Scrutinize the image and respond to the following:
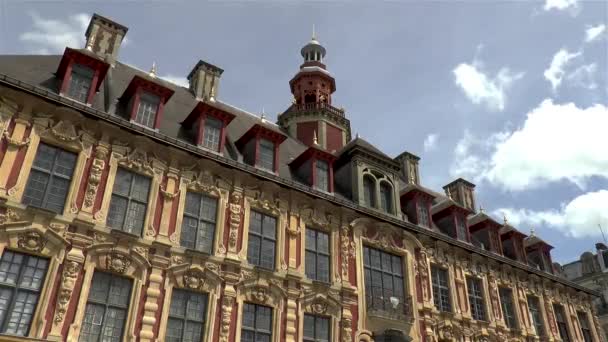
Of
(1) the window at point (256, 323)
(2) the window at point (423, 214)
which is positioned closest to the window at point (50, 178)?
(1) the window at point (256, 323)

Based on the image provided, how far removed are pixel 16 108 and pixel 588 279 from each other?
4564cm

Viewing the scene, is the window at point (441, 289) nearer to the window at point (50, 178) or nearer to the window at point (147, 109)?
the window at point (147, 109)

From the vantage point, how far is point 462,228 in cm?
2517

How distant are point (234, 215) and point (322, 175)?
17.0 feet

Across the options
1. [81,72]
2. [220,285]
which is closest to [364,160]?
[220,285]

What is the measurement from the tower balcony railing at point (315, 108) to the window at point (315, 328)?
13757 mm

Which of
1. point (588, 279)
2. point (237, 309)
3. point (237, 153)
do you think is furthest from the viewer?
point (588, 279)

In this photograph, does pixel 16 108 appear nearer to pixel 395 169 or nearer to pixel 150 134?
pixel 150 134

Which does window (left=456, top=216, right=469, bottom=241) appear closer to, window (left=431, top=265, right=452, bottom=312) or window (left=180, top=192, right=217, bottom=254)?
window (left=431, top=265, right=452, bottom=312)

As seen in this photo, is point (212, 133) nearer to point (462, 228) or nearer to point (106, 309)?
point (106, 309)

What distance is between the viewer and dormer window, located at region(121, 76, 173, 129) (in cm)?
1705

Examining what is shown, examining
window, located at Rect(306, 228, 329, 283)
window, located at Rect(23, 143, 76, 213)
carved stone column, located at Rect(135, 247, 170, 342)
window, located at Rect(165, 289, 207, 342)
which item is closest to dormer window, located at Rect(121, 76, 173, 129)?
window, located at Rect(23, 143, 76, 213)

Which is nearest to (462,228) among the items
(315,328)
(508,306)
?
(508,306)

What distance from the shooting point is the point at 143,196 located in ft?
51.6
